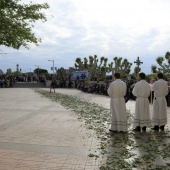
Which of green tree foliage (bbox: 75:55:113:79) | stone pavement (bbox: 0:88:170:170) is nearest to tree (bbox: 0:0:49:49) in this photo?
stone pavement (bbox: 0:88:170:170)

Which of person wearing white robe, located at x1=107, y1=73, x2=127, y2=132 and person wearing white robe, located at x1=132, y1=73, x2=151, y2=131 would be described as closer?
person wearing white robe, located at x1=107, y1=73, x2=127, y2=132

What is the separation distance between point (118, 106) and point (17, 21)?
1194cm

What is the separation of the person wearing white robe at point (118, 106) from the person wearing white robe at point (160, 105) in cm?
114

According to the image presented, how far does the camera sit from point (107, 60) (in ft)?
272

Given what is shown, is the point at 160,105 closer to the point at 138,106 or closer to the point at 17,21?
the point at 138,106

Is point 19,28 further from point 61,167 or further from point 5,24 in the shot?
point 61,167

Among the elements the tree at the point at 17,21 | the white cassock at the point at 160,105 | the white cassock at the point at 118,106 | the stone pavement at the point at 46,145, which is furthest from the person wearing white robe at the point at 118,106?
the tree at the point at 17,21

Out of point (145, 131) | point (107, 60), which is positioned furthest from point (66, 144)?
point (107, 60)

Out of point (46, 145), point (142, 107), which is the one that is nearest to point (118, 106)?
point (142, 107)

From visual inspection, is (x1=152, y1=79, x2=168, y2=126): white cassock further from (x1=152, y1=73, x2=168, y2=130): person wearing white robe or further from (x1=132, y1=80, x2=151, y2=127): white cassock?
(x1=132, y1=80, x2=151, y2=127): white cassock

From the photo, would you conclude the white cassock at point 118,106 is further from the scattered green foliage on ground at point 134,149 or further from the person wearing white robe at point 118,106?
the scattered green foliage on ground at point 134,149

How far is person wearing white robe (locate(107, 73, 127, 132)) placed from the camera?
376 inches

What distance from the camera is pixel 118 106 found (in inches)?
379

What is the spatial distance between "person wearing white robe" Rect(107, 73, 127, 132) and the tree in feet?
32.7
